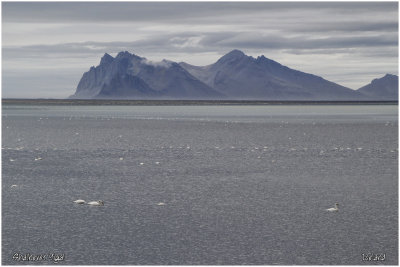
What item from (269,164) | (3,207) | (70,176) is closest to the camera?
(3,207)

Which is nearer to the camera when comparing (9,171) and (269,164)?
(9,171)

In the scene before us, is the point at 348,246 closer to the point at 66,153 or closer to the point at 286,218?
the point at 286,218

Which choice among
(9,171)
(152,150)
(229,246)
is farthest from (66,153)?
(229,246)

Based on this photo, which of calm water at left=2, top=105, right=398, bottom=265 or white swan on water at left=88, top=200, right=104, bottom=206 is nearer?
calm water at left=2, top=105, right=398, bottom=265

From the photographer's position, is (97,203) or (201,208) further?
(97,203)

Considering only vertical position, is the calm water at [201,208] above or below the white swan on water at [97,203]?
below

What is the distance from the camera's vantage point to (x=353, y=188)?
51.4 ft

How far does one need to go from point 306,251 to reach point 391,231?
2130mm

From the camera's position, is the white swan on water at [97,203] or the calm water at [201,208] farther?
the white swan on water at [97,203]

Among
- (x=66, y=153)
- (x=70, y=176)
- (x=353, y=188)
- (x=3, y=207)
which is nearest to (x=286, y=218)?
(x=353, y=188)

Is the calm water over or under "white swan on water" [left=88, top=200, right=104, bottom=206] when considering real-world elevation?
under

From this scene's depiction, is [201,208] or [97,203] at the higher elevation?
[97,203]

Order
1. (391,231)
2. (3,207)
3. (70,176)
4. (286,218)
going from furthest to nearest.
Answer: (70,176)
(3,207)
(286,218)
(391,231)

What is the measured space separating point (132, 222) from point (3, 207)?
10.5 feet
